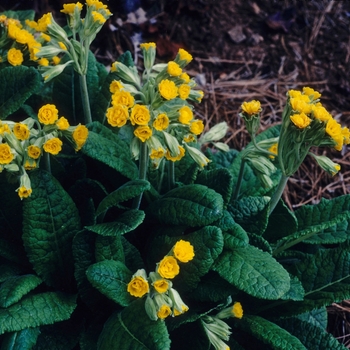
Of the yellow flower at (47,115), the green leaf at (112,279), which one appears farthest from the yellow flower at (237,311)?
the yellow flower at (47,115)

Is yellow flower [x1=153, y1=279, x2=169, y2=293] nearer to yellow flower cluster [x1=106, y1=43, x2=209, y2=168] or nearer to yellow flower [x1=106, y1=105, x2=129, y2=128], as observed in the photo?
yellow flower cluster [x1=106, y1=43, x2=209, y2=168]

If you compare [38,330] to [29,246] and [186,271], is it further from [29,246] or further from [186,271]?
[186,271]

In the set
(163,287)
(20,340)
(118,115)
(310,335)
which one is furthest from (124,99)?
(310,335)

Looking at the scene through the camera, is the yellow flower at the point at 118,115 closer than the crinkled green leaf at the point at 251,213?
Yes

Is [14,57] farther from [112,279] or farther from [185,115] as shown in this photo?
[112,279]

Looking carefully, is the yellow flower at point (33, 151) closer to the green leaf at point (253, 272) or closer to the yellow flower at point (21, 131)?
the yellow flower at point (21, 131)

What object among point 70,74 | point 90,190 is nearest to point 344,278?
point 90,190

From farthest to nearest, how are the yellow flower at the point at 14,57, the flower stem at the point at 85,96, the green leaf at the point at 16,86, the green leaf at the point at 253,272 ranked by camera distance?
the yellow flower at the point at 14,57 → the green leaf at the point at 16,86 → the flower stem at the point at 85,96 → the green leaf at the point at 253,272
